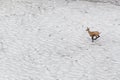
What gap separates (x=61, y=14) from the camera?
11.1 meters

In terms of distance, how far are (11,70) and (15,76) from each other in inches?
13.4

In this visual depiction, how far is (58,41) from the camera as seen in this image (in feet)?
29.4

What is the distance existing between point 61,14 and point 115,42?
304cm

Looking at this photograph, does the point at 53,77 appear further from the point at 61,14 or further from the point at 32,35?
the point at 61,14

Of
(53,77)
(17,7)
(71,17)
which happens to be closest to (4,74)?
(53,77)

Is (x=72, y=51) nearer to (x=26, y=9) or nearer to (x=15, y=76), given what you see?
(x=15, y=76)

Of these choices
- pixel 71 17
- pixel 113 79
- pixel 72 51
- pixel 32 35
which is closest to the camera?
pixel 113 79

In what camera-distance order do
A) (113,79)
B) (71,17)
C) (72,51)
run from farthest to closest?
(71,17) → (72,51) → (113,79)

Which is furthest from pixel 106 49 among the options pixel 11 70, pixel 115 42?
pixel 11 70

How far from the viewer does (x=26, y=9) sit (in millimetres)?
11602

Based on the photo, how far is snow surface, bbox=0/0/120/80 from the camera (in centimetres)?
739

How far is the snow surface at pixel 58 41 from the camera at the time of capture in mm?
7395

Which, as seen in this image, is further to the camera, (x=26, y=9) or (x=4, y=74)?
(x=26, y=9)

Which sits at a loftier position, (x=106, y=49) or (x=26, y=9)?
(x=26, y=9)
